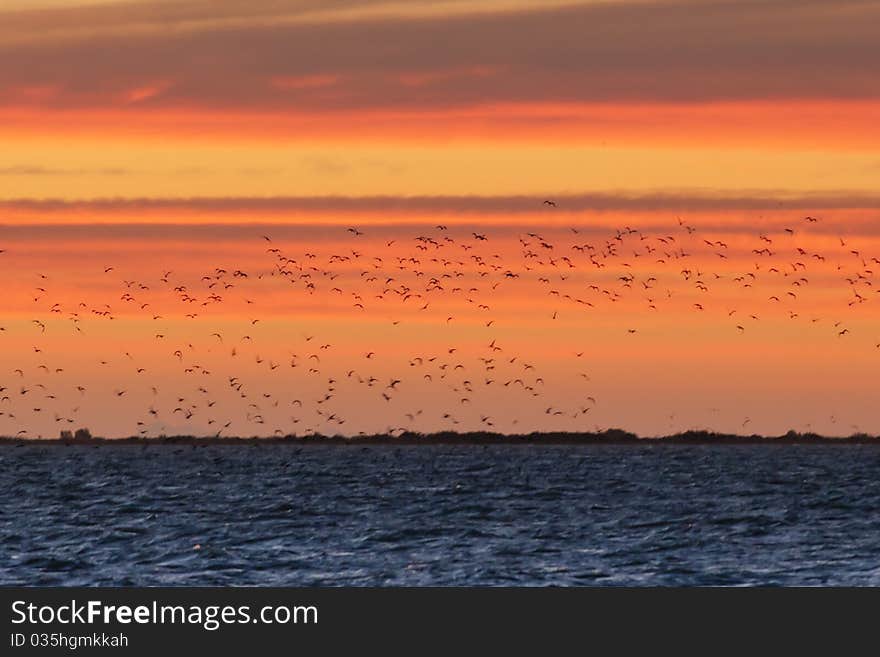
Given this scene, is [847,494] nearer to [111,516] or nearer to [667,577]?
[111,516]

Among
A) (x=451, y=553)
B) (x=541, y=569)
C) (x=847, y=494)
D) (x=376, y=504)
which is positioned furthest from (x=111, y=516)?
(x=847, y=494)

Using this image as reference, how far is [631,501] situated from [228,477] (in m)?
59.6

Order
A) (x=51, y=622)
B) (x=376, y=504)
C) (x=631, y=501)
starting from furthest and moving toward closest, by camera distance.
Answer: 1. (x=631, y=501)
2. (x=376, y=504)
3. (x=51, y=622)

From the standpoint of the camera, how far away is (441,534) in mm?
72250

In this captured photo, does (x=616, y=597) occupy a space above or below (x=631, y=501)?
below

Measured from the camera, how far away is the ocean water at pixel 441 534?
57594 millimetres

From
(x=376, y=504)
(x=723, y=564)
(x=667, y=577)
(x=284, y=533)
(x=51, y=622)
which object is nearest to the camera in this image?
(x=51, y=622)

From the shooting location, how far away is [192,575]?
57719 mm

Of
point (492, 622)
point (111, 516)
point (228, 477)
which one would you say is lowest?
point (492, 622)

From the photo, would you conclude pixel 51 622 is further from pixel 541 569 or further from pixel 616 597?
pixel 541 569

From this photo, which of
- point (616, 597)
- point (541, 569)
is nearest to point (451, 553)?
point (541, 569)

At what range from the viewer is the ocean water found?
5759 cm

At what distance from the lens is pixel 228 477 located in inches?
6122

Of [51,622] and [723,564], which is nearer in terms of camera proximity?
[51,622]
